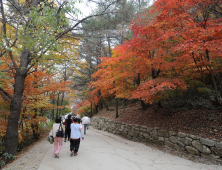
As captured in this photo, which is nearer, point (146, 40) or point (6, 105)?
point (146, 40)

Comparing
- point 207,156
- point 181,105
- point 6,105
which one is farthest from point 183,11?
point 6,105

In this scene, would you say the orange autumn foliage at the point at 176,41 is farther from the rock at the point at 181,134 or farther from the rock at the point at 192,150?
the rock at the point at 192,150

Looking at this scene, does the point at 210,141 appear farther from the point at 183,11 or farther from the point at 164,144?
the point at 183,11

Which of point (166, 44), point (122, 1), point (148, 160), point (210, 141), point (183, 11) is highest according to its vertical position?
point (122, 1)

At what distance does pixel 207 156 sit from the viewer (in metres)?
4.97

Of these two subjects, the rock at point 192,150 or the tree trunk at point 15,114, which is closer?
the rock at point 192,150

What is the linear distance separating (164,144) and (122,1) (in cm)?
764

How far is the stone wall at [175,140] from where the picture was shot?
4.89 metres

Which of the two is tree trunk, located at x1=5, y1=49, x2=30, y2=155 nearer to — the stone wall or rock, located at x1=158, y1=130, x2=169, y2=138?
the stone wall

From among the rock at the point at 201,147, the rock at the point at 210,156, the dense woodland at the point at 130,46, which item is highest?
the dense woodland at the point at 130,46

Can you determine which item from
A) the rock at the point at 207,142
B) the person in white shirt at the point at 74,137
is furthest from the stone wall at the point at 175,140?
the person in white shirt at the point at 74,137

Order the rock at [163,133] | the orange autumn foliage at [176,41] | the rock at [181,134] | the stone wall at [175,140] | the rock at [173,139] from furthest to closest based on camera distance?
the rock at [163,133] → the rock at [173,139] → the rock at [181,134] → the orange autumn foliage at [176,41] → the stone wall at [175,140]

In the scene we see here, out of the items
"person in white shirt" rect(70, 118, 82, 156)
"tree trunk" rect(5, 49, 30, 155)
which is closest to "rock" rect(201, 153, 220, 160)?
"person in white shirt" rect(70, 118, 82, 156)

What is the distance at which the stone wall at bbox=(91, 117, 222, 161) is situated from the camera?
489 cm
